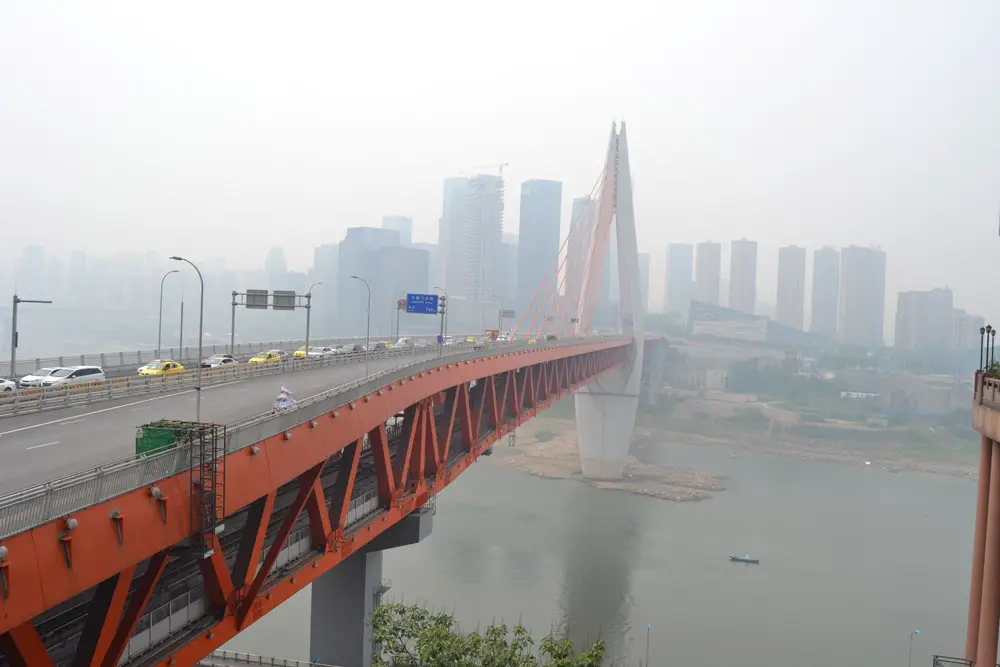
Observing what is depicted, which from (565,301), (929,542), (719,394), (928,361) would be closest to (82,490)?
(929,542)

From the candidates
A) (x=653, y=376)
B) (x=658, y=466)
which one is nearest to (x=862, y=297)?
(x=653, y=376)

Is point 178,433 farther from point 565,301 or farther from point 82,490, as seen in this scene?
point 565,301

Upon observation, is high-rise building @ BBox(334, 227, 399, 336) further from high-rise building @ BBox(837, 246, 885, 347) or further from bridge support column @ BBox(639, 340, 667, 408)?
high-rise building @ BBox(837, 246, 885, 347)

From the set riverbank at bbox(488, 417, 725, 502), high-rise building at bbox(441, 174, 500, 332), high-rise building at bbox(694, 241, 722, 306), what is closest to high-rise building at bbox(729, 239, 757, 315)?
high-rise building at bbox(694, 241, 722, 306)

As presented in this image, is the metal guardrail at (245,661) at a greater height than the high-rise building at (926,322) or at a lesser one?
lesser

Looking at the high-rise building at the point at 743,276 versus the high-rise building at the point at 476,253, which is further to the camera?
the high-rise building at the point at 743,276

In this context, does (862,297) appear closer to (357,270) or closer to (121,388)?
(357,270)

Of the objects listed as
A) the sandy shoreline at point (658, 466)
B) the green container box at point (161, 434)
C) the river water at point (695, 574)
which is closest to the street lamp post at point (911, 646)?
the river water at point (695, 574)

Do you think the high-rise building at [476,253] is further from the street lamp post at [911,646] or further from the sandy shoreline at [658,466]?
the street lamp post at [911,646]
